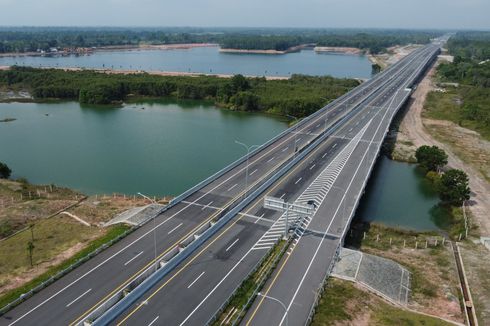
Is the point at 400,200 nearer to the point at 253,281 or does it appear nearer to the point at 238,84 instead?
the point at 253,281

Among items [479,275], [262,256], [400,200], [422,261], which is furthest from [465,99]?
[262,256]

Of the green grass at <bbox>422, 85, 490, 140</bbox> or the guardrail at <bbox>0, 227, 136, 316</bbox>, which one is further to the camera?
the green grass at <bbox>422, 85, 490, 140</bbox>

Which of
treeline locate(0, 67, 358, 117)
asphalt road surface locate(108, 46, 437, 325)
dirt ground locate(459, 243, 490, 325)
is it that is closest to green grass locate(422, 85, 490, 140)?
treeline locate(0, 67, 358, 117)

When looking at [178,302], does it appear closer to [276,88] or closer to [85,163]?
[85,163]

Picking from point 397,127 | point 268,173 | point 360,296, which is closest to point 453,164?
point 397,127

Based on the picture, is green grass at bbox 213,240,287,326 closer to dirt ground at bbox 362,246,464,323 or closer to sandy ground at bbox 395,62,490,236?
dirt ground at bbox 362,246,464,323

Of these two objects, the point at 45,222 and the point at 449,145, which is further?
the point at 449,145
